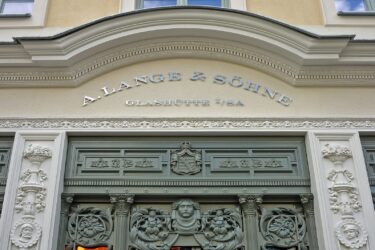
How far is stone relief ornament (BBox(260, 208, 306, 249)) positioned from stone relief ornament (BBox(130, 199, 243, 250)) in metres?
0.44

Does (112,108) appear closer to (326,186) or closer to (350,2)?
(326,186)

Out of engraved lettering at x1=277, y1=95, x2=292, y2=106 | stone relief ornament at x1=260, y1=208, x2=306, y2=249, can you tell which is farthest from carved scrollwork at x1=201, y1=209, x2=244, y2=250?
engraved lettering at x1=277, y1=95, x2=292, y2=106

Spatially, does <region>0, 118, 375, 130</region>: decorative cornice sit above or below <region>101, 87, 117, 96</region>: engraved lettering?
below

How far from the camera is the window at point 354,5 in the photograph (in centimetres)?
1014

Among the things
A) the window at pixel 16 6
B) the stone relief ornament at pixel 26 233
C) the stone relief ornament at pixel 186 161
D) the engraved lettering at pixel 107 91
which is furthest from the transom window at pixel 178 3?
the stone relief ornament at pixel 26 233

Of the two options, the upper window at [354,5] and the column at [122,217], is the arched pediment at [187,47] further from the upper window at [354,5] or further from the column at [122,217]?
the column at [122,217]

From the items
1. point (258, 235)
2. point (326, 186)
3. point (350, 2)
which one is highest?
point (350, 2)

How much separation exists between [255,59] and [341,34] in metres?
1.79

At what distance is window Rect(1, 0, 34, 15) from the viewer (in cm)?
1010

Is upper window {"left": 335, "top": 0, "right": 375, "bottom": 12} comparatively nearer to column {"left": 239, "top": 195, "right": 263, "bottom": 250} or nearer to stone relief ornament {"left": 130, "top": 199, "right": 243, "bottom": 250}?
column {"left": 239, "top": 195, "right": 263, "bottom": 250}

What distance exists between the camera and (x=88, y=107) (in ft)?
29.2

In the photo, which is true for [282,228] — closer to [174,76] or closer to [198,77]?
[198,77]

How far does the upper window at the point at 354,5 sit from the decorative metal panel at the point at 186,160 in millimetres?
3202

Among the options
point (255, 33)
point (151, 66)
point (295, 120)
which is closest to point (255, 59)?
point (255, 33)
